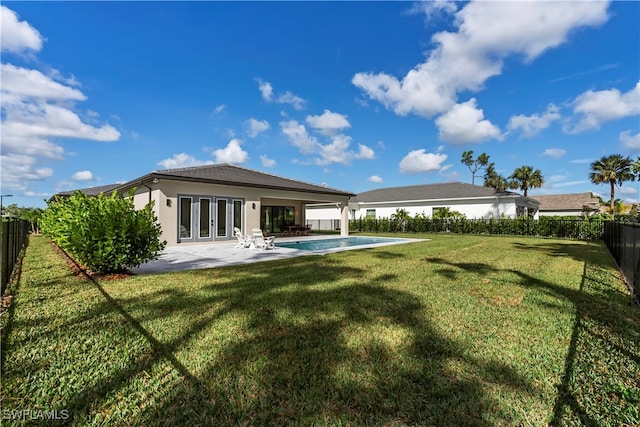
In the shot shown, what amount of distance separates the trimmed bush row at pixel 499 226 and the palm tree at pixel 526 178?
17573 mm

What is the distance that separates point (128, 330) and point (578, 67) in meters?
22.1

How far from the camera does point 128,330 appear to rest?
151 inches

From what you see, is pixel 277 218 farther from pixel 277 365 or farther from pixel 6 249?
pixel 277 365

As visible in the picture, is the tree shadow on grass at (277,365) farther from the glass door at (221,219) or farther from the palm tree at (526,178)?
the palm tree at (526,178)

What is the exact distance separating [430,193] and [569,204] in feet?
81.1

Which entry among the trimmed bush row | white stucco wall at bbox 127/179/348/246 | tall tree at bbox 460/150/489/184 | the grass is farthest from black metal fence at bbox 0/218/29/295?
tall tree at bbox 460/150/489/184

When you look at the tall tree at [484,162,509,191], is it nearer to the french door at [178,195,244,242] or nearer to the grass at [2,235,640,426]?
the french door at [178,195,244,242]

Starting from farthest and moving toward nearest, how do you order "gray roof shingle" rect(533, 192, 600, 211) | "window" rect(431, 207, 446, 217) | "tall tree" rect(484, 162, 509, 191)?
"gray roof shingle" rect(533, 192, 600, 211) → "tall tree" rect(484, 162, 509, 191) → "window" rect(431, 207, 446, 217)

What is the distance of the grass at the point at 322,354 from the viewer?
235 centimetres

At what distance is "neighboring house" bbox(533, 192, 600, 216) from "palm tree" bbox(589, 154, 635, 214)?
15.5ft

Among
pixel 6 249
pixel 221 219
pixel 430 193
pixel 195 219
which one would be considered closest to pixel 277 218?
pixel 221 219

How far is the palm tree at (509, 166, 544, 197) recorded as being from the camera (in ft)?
116

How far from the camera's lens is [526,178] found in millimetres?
35969

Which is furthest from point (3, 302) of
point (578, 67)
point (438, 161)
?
point (438, 161)
